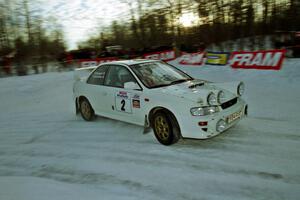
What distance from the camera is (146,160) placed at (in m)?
4.05

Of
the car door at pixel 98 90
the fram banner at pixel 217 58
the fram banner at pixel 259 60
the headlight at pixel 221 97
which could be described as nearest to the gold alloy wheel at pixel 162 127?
the headlight at pixel 221 97

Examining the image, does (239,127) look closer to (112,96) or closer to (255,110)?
(255,110)

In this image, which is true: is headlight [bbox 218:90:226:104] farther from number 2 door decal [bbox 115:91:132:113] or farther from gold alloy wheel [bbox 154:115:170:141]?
number 2 door decal [bbox 115:91:132:113]

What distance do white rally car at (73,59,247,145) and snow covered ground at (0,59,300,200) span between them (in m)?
0.36

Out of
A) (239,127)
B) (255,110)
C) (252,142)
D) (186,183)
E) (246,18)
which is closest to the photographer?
(186,183)

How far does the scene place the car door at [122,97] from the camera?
16.0 feet

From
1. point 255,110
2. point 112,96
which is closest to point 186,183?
point 112,96

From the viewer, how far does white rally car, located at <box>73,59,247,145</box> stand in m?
4.09

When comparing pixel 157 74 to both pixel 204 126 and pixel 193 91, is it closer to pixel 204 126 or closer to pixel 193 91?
pixel 193 91

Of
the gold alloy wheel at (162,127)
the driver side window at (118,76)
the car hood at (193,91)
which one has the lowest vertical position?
the gold alloy wheel at (162,127)

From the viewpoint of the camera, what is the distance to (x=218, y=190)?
3.07 metres

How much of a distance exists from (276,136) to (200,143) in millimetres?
1297

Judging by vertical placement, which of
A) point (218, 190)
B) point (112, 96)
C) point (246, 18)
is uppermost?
point (246, 18)

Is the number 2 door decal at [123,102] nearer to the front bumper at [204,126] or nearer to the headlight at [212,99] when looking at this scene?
the front bumper at [204,126]
